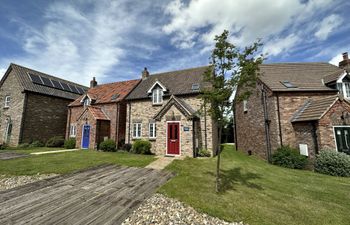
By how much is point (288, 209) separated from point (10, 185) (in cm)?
1210

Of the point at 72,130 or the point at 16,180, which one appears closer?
the point at 16,180

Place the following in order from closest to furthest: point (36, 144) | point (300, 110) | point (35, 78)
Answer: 1. point (300, 110)
2. point (36, 144)
3. point (35, 78)

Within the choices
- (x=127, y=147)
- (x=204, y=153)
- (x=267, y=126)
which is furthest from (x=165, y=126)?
(x=267, y=126)

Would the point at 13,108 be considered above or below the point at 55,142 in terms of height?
above

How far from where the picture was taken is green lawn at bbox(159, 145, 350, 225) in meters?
5.42

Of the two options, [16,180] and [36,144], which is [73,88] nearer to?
[36,144]

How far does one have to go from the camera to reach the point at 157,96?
18.3m

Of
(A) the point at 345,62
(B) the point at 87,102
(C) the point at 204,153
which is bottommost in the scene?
(C) the point at 204,153

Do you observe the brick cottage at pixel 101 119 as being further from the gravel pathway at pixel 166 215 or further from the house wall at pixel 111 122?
the gravel pathway at pixel 166 215

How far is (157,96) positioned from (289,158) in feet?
43.5

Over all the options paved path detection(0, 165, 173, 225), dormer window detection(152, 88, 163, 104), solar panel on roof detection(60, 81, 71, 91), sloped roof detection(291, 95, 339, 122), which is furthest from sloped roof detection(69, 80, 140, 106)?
sloped roof detection(291, 95, 339, 122)

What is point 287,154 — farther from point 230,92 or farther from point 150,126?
point 150,126

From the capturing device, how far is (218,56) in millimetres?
7441

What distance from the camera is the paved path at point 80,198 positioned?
4.85m
